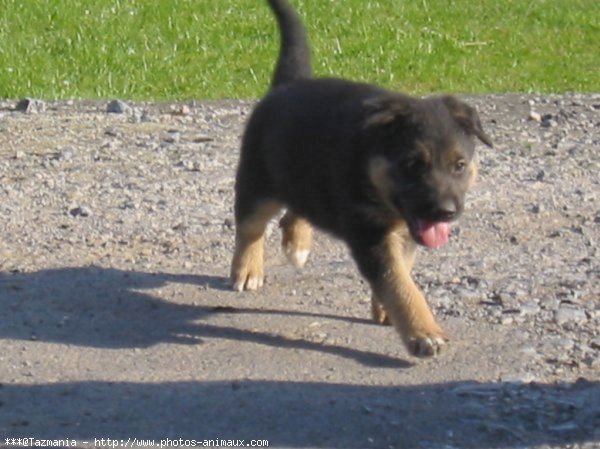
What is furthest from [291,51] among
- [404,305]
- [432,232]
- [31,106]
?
[31,106]

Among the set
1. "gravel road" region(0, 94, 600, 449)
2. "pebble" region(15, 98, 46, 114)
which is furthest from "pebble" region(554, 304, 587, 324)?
"pebble" region(15, 98, 46, 114)

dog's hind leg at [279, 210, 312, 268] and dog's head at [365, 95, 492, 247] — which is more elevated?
dog's head at [365, 95, 492, 247]

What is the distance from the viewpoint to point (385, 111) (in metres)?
5.78

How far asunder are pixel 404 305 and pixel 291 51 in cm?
192

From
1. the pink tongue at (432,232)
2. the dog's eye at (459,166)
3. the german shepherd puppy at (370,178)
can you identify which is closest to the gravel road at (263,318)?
the german shepherd puppy at (370,178)

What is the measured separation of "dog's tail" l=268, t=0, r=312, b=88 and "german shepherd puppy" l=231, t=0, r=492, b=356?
0.50 meters

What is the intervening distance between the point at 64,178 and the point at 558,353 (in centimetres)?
373

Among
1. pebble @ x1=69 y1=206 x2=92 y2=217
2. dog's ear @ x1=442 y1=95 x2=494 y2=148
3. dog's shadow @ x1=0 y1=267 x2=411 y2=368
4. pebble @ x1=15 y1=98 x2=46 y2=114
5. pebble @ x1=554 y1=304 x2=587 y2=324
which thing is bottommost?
pebble @ x1=15 y1=98 x2=46 y2=114

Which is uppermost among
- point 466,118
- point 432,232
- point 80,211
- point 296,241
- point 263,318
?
point 466,118

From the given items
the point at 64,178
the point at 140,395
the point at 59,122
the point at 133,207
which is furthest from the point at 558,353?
the point at 59,122

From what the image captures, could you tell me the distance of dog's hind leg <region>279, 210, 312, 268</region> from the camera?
679cm

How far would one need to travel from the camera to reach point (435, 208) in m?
5.63

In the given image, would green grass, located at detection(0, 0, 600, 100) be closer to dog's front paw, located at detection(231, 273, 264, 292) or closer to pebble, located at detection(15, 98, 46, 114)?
pebble, located at detection(15, 98, 46, 114)

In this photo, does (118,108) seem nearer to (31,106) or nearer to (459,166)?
(31,106)
